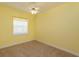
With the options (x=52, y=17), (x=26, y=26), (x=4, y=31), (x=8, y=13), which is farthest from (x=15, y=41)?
(x=52, y=17)

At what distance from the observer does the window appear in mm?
3977

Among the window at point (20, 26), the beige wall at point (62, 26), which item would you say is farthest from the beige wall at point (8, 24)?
the beige wall at point (62, 26)

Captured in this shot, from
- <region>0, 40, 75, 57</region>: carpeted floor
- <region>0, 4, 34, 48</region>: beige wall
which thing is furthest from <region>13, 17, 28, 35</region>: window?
<region>0, 40, 75, 57</region>: carpeted floor

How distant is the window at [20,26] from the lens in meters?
3.98

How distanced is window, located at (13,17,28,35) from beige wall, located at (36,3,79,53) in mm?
909

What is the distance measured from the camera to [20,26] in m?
4.35

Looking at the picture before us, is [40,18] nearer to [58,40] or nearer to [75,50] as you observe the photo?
[58,40]

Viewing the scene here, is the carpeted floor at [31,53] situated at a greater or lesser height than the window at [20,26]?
lesser

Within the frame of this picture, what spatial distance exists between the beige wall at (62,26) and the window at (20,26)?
2.98 ft

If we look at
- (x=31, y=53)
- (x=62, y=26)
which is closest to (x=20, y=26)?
(x=31, y=53)

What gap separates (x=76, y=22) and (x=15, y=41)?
2.87m

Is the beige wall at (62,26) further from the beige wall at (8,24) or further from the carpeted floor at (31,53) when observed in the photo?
the beige wall at (8,24)

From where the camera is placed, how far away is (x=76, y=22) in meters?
2.57

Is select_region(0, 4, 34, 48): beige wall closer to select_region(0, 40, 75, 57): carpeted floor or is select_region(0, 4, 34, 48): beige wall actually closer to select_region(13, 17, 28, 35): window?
select_region(13, 17, 28, 35): window
